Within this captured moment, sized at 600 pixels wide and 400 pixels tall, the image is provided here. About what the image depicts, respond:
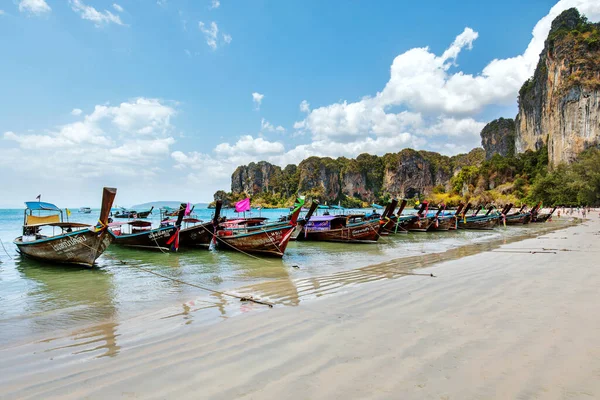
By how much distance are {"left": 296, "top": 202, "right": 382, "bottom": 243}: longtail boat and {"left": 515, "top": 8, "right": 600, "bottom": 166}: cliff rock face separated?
65651mm

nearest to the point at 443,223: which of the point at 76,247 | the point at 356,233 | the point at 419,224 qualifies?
the point at 419,224

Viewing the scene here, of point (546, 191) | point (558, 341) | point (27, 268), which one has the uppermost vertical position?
point (546, 191)

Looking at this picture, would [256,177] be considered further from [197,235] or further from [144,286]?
[144,286]

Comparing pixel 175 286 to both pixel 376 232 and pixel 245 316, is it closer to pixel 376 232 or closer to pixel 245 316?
pixel 245 316

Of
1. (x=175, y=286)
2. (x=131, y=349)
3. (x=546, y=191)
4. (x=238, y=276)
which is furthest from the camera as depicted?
(x=546, y=191)

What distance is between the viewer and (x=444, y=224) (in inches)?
1212

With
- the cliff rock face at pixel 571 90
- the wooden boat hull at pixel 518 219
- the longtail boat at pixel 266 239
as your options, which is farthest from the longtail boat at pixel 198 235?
the cliff rock face at pixel 571 90

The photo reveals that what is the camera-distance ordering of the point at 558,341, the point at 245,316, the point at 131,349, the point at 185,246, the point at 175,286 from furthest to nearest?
the point at 185,246
the point at 175,286
the point at 245,316
the point at 131,349
the point at 558,341

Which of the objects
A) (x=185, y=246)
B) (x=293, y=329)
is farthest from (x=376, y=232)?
(x=293, y=329)

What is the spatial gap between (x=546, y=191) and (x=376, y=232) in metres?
57.8

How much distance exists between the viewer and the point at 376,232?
68.4 ft

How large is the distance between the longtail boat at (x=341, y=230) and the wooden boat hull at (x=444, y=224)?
11168mm

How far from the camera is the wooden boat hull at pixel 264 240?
1459 centimetres

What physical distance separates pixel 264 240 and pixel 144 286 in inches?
249
